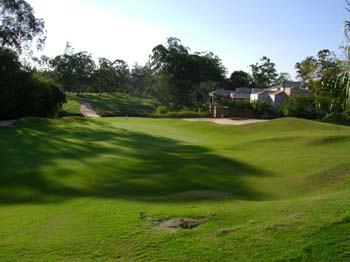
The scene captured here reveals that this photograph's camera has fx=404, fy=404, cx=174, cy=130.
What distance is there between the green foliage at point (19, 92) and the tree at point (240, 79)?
184 feet

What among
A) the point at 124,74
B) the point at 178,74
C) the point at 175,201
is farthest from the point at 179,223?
→ the point at 124,74

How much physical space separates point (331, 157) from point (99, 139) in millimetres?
17108

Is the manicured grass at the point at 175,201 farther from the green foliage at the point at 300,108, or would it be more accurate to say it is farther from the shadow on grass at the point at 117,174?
the green foliage at the point at 300,108

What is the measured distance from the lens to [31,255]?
21.7ft

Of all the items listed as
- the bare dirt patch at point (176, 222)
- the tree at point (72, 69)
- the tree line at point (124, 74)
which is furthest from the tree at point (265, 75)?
the bare dirt patch at point (176, 222)

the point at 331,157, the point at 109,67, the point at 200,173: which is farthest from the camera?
the point at 109,67

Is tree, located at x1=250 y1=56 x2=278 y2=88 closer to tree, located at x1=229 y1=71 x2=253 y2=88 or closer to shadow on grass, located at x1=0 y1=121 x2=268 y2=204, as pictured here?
tree, located at x1=229 y1=71 x2=253 y2=88

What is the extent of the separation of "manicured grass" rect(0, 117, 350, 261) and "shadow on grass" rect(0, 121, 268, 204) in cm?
4

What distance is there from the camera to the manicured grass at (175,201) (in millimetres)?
6547

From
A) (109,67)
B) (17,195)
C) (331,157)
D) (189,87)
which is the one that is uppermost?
(109,67)

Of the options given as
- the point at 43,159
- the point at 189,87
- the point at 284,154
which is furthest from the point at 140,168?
the point at 189,87

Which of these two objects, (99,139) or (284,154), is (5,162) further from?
(284,154)

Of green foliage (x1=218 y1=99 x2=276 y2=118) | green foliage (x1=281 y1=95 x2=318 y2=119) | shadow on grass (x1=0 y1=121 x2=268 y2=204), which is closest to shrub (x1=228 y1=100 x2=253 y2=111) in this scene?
green foliage (x1=218 y1=99 x2=276 y2=118)

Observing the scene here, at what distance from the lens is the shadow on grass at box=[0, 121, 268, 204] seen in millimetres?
12695
